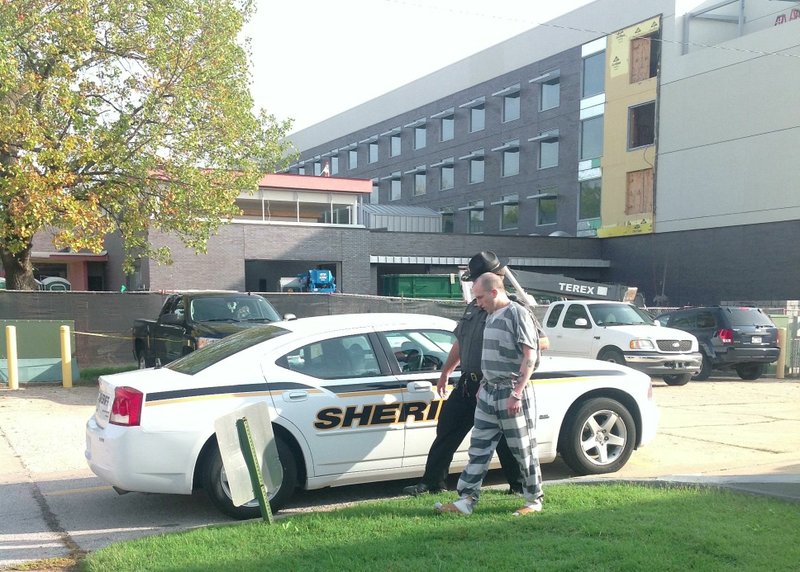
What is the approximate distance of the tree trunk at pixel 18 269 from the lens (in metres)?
16.8

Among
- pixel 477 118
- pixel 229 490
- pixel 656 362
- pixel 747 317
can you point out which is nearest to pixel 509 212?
pixel 477 118

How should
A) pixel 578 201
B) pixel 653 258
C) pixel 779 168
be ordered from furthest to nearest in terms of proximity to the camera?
pixel 578 201 < pixel 653 258 < pixel 779 168

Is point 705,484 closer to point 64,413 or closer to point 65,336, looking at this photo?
point 64,413

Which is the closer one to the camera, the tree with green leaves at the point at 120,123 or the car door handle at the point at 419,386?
the car door handle at the point at 419,386

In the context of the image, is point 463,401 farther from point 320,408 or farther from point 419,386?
point 320,408

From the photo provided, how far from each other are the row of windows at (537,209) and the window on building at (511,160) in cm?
141

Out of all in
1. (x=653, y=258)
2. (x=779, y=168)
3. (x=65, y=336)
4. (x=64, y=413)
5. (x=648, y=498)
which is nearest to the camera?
(x=648, y=498)

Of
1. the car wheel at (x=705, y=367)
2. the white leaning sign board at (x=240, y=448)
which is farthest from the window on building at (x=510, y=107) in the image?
the white leaning sign board at (x=240, y=448)

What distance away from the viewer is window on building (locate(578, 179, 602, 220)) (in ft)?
129

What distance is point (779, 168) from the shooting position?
3025 cm

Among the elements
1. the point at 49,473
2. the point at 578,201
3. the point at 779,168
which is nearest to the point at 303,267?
the point at 578,201

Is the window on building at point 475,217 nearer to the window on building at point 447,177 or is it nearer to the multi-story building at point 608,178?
the multi-story building at point 608,178

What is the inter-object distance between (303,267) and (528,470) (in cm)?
3302

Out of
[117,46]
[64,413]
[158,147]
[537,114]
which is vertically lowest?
[64,413]
